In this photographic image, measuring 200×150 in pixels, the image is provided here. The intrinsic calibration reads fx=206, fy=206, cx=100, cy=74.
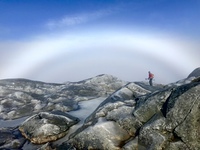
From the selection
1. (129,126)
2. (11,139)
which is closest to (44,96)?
(11,139)

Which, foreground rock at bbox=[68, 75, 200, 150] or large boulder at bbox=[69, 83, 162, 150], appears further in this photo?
large boulder at bbox=[69, 83, 162, 150]

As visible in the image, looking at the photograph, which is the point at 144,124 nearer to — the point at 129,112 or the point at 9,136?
the point at 129,112

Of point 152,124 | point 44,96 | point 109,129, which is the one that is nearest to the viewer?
point 152,124

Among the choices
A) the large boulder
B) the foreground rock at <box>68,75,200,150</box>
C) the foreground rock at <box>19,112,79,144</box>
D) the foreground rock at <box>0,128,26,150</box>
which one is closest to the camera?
the foreground rock at <box>68,75,200,150</box>

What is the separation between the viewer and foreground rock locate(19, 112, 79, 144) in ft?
78.3

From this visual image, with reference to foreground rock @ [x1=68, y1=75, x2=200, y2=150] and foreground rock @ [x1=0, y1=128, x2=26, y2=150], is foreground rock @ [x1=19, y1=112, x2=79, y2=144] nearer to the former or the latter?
foreground rock @ [x1=0, y1=128, x2=26, y2=150]

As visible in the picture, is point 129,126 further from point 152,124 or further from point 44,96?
point 44,96

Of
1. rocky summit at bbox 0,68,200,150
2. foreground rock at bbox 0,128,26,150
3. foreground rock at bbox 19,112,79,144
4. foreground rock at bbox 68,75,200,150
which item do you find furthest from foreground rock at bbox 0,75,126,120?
foreground rock at bbox 68,75,200,150

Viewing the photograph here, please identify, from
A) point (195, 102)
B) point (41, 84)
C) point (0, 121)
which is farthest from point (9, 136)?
point (41, 84)

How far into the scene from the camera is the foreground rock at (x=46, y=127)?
2388 centimetres

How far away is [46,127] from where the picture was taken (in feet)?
79.8

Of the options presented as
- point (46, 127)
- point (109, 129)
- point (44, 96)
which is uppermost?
point (44, 96)

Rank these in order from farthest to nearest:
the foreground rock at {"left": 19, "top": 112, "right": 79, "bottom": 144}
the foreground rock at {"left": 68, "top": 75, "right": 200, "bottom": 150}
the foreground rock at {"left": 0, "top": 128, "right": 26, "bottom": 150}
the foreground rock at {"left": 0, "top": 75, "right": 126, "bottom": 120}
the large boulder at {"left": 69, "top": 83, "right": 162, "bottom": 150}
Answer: the foreground rock at {"left": 0, "top": 75, "right": 126, "bottom": 120} → the foreground rock at {"left": 0, "top": 128, "right": 26, "bottom": 150} → the foreground rock at {"left": 19, "top": 112, "right": 79, "bottom": 144} → the large boulder at {"left": 69, "top": 83, "right": 162, "bottom": 150} → the foreground rock at {"left": 68, "top": 75, "right": 200, "bottom": 150}

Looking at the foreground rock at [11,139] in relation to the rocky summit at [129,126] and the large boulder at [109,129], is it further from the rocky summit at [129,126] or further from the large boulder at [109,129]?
the large boulder at [109,129]
